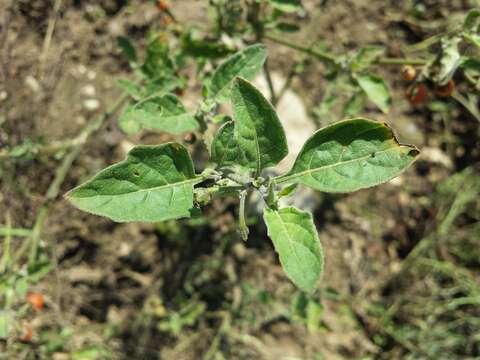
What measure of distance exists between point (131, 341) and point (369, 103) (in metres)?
2.34

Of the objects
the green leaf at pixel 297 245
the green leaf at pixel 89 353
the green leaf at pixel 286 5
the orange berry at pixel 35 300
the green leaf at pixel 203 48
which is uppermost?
the green leaf at pixel 286 5

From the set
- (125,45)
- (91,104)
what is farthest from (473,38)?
(91,104)

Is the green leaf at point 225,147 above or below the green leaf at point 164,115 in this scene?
below

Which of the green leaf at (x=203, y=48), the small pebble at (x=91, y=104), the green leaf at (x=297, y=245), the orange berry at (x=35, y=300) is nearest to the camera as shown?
the green leaf at (x=297, y=245)

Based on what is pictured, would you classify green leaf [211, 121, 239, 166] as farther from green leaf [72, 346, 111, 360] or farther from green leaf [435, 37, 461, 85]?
green leaf [72, 346, 111, 360]

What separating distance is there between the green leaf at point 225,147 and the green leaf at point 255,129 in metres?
0.02

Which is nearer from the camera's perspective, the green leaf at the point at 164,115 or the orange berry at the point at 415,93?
the green leaf at the point at 164,115

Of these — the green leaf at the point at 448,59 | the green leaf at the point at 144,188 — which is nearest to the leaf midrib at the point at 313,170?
the green leaf at the point at 144,188

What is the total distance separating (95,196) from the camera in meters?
1.37

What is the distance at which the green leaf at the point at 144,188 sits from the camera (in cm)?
136

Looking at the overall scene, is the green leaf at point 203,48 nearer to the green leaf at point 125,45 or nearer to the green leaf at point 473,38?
the green leaf at point 125,45

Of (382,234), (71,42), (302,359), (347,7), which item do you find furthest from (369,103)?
(71,42)

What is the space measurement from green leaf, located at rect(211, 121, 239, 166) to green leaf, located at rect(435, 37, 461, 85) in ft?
3.15

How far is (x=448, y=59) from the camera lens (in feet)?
6.26
